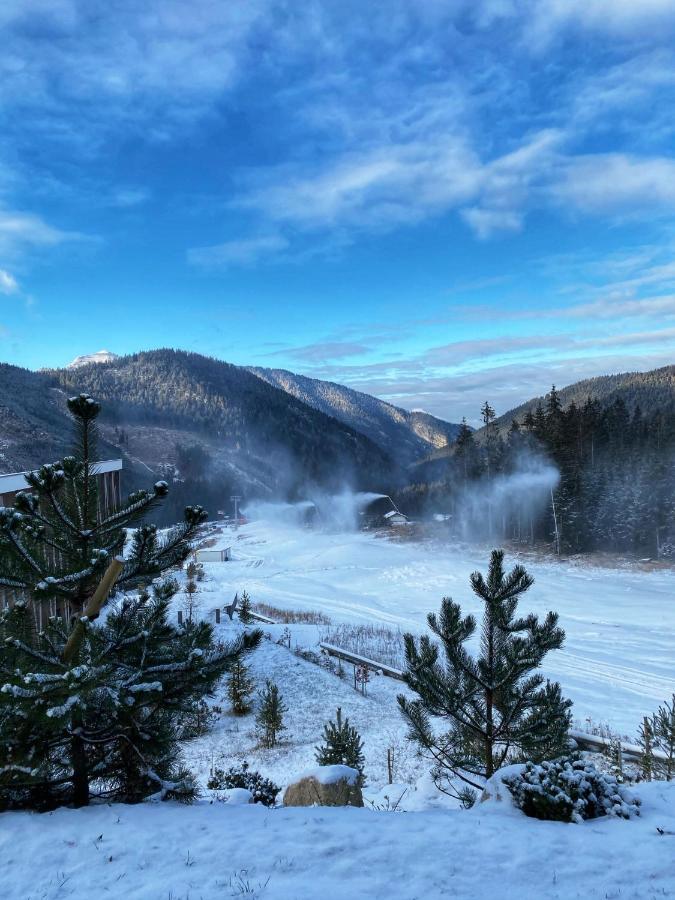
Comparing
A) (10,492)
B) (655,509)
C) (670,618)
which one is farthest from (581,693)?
(655,509)

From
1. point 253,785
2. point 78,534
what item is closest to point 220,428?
point 253,785

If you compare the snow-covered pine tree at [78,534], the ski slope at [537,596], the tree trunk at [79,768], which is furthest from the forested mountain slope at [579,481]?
the tree trunk at [79,768]

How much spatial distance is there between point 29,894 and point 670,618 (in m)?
27.8

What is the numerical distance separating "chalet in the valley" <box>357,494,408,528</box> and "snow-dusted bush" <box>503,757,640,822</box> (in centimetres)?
6027

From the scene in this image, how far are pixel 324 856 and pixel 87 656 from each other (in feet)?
9.23

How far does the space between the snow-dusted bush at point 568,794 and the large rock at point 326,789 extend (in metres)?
2.10

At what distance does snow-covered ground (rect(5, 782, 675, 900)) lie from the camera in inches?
145

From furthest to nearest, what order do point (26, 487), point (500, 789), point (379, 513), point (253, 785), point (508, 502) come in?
point (379, 513) < point (508, 502) < point (26, 487) < point (253, 785) < point (500, 789)

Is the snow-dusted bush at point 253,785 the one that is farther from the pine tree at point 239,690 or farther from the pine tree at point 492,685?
the pine tree at point 239,690

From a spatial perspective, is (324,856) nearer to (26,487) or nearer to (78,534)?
(78,534)

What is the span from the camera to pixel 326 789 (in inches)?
249

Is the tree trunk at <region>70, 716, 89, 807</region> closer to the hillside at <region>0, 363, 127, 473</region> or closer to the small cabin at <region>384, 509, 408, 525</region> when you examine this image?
the hillside at <region>0, 363, 127, 473</region>

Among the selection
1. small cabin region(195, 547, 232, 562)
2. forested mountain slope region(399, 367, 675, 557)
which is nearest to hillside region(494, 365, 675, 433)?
forested mountain slope region(399, 367, 675, 557)

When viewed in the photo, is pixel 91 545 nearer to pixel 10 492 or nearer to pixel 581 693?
pixel 10 492
